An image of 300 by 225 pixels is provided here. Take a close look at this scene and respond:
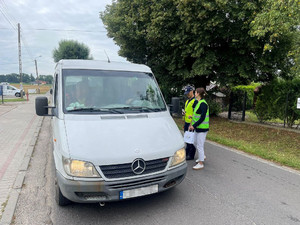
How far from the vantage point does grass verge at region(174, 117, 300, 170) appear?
19.6 feet

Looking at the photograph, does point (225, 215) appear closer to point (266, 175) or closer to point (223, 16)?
point (266, 175)

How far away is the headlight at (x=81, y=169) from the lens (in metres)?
2.71

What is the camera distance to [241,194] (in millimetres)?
3842

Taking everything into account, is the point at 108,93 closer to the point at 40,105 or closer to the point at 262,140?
the point at 40,105

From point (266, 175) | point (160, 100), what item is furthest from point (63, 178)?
point (266, 175)

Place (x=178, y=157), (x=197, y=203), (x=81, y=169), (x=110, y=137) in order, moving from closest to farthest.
A: (x=81, y=169)
(x=110, y=137)
(x=178, y=157)
(x=197, y=203)

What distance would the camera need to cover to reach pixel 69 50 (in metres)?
33.2

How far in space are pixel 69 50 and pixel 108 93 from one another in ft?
107

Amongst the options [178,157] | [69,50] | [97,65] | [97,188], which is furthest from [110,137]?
[69,50]

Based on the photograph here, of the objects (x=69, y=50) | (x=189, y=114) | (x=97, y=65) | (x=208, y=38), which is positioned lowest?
(x=189, y=114)

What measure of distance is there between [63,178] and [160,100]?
2.24 metres

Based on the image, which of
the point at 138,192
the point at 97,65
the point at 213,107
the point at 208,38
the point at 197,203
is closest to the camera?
the point at 138,192

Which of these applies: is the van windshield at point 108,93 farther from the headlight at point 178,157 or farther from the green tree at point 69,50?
the green tree at point 69,50

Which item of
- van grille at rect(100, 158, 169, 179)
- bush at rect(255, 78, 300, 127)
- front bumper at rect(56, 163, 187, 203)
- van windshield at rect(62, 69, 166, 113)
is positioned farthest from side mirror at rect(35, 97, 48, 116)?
bush at rect(255, 78, 300, 127)
